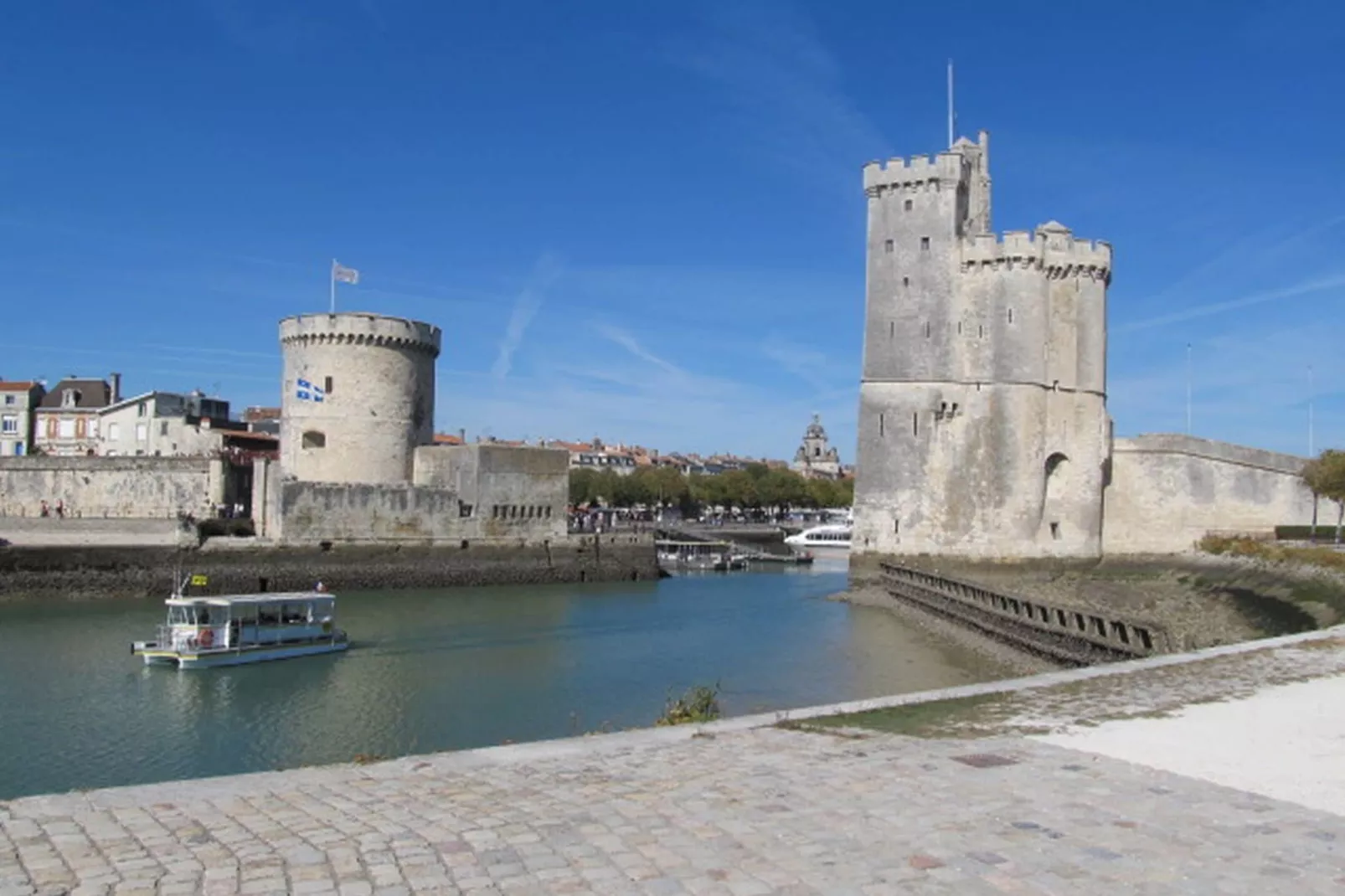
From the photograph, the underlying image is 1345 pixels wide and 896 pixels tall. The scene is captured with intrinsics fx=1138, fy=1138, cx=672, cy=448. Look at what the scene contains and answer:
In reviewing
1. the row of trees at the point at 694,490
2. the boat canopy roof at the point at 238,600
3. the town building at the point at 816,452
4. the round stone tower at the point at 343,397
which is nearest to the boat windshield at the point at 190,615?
the boat canopy roof at the point at 238,600

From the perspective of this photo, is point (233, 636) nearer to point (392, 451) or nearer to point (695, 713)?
point (695, 713)

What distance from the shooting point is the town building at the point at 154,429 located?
51562 millimetres

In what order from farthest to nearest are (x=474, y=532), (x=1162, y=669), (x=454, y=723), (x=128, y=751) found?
(x=474, y=532), (x=454, y=723), (x=128, y=751), (x=1162, y=669)

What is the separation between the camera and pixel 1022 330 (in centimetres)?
3450

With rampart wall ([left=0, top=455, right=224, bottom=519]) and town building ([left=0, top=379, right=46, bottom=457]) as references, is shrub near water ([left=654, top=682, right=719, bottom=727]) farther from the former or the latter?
town building ([left=0, top=379, right=46, bottom=457])

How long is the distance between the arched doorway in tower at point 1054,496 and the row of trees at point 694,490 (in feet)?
145

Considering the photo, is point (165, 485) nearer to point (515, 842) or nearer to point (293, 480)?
point (293, 480)

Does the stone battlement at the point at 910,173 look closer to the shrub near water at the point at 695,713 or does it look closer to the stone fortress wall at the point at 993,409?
the stone fortress wall at the point at 993,409

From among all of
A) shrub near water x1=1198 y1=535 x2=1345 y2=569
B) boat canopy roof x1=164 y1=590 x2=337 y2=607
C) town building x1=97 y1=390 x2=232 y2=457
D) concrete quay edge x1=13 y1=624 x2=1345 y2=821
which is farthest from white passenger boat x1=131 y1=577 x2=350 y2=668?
town building x1=97 y1=390 x2=232 y2=457

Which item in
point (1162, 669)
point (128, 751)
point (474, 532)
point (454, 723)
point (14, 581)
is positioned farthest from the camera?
point (474, 532)

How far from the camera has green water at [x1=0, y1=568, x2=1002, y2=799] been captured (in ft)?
45.8

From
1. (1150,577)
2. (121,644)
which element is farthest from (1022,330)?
(121,644)

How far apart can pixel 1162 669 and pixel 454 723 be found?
29.4 feet

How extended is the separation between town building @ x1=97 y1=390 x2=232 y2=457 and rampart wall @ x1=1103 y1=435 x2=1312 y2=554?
122 ft
